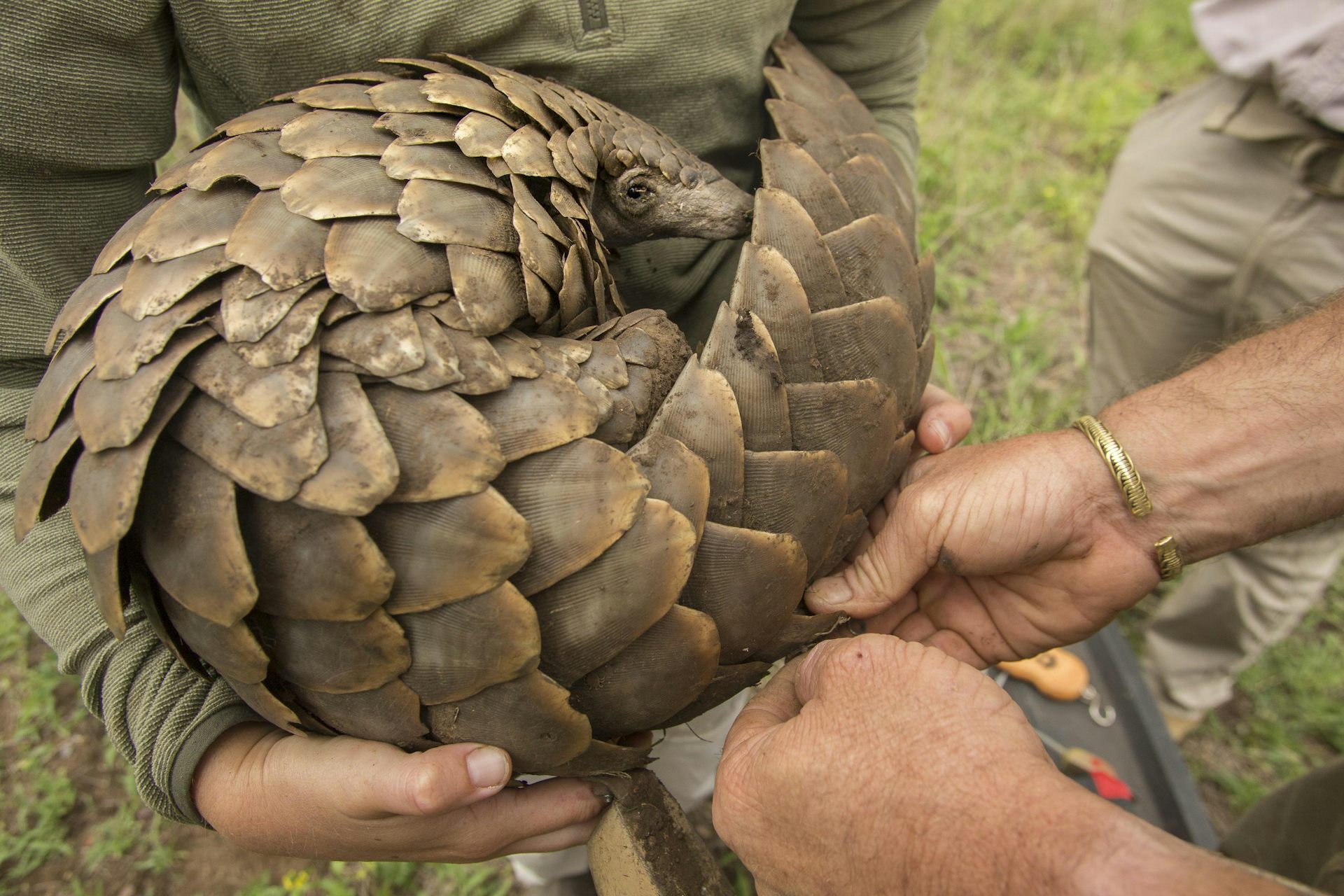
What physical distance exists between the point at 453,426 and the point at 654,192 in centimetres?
55

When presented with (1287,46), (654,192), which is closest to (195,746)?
(654,192)

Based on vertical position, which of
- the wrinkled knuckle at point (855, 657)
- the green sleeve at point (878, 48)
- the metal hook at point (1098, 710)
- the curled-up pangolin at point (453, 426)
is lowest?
the metal hook at point (1098, 710)

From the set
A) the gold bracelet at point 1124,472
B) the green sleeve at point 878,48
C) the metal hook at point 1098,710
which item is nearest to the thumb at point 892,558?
the gold bracelet at point 1124,472

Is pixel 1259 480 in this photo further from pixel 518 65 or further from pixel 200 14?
pixel 200 14

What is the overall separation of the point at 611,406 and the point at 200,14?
748mm

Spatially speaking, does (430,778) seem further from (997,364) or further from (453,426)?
(997,364)

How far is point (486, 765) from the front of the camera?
37.3 inches

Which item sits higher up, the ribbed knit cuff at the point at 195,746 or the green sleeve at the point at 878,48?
the green sleeve at the point at 878,48

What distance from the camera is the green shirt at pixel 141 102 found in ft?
3.37

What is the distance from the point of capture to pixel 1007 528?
1.27 meters

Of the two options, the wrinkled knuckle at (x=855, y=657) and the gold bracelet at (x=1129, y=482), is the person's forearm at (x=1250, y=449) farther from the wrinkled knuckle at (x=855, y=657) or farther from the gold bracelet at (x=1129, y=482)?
the wrinkled knuckle at (x=855, y=657)

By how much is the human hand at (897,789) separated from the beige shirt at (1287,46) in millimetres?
1533

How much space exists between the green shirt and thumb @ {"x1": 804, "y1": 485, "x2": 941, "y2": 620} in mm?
797

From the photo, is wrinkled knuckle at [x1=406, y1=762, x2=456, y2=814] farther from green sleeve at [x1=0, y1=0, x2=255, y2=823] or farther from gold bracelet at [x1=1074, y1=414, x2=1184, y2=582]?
gold bracelet at [x1=1074, y1=414, x2=1184, y2=582]
